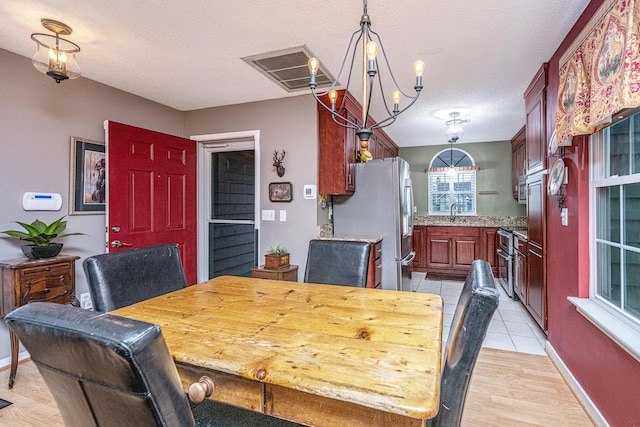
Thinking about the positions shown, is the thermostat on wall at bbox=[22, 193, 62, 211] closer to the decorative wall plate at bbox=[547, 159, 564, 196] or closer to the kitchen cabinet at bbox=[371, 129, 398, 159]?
the kitchen cabinet at bbox=[371, 129, 398, 159]

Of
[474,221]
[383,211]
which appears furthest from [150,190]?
[474,221]

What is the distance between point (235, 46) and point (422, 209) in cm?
485

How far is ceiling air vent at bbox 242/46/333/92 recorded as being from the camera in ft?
8.04

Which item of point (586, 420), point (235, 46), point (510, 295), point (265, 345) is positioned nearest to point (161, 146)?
point (235, 46)

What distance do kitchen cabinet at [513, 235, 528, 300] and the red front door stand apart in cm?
362

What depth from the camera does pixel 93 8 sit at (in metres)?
1.90

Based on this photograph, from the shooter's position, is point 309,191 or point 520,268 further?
point 520,268

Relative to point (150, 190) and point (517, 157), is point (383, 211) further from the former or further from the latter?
point (517, 157)

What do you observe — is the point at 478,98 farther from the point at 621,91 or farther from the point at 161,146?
the point at 161,146

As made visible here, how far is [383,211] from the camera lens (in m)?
3.39

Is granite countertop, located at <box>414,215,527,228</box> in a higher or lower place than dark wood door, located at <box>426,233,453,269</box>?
higher

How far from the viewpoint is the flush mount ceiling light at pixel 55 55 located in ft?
6.62

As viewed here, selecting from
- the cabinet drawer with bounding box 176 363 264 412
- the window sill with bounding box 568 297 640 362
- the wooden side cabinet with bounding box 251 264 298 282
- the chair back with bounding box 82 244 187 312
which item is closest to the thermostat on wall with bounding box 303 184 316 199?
the wooden side cabinet with bounding box 251 264 298 282

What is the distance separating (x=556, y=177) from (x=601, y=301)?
35.0 inches
